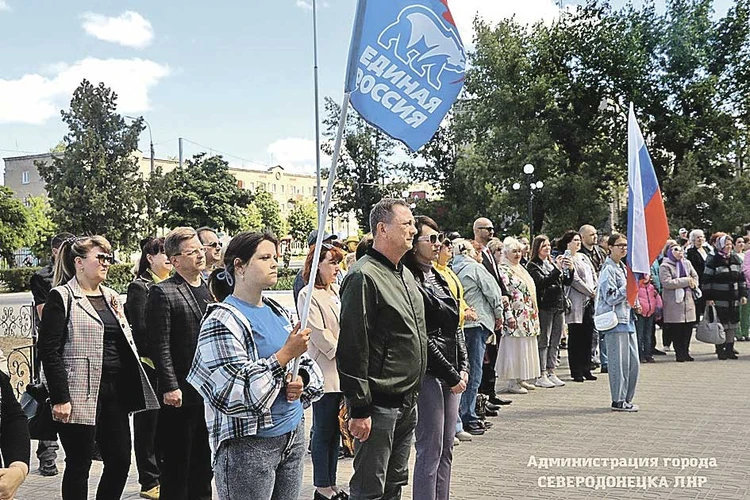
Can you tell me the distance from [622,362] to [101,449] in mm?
5946

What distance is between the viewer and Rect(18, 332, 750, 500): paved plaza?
6.28m

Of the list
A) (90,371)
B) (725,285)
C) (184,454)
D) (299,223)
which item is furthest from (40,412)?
(299,223)

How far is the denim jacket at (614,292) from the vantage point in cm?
887

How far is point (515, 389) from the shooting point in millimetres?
10750

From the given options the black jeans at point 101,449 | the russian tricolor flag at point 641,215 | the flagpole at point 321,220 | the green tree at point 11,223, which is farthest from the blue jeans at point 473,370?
the green tree at point 11,223

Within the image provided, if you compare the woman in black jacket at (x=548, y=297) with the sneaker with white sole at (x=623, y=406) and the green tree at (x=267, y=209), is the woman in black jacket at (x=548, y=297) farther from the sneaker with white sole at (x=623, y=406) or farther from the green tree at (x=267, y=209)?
the green tree at (x=267, y=209)

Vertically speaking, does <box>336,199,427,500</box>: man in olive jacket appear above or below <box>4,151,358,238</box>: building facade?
below

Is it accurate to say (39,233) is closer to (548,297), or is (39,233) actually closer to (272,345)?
(548,297)

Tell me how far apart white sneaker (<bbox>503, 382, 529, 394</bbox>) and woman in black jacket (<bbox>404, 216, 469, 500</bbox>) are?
16.9 ft

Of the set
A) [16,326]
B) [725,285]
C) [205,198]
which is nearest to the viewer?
[725,285]

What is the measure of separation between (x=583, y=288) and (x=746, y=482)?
5.59 metres

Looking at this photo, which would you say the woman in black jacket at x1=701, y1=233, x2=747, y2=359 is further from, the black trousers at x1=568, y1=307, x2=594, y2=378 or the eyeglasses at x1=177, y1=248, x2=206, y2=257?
the eyeglasses at x1=177, y1=248, x2=206, y2=257

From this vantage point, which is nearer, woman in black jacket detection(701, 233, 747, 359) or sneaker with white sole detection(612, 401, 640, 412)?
sneaker with white sole detection(612, 401, 640, 412)

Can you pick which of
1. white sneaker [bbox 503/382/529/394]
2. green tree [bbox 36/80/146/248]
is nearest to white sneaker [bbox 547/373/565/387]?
white sneaker [bbox 503/382/529/394]
